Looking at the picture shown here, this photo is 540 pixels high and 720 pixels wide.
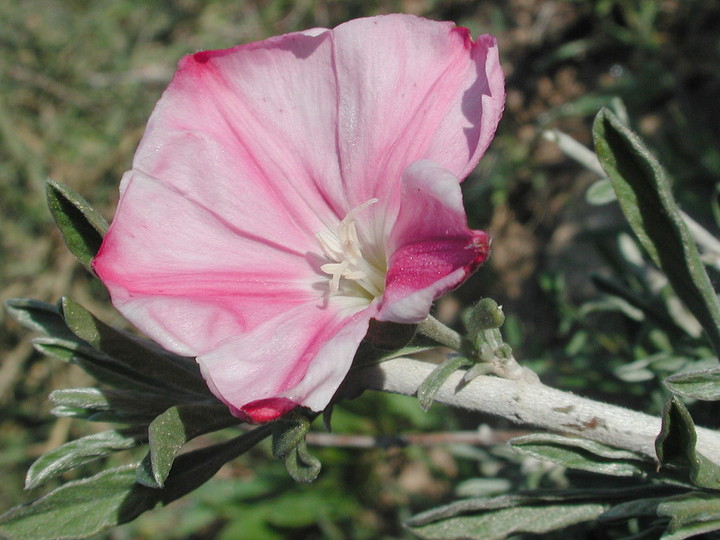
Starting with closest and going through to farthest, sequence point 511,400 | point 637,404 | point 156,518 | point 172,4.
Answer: point 511,400
point 637,404
point 156,518
point 172,4

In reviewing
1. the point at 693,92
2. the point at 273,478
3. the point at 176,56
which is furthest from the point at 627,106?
the point at 176,56

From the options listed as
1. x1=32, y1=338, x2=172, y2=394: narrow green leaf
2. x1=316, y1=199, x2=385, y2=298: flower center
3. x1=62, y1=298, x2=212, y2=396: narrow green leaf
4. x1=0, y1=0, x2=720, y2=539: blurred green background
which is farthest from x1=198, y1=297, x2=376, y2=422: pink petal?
x1=0, y1=0, x2=720, y2=539: blurred green background

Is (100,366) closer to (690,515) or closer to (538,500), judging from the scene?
(538,500)

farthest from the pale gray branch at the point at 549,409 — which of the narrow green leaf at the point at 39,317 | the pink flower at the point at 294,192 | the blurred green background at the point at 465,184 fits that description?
the blurred green background at the point at 465,184

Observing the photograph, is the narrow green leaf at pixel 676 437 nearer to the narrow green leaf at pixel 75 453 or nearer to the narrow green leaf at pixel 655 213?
the narrow green leaf at pixel 655 213

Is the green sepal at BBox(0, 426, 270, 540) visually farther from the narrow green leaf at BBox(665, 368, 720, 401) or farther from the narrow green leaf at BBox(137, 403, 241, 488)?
the narrow green leaf at BBox(665, 368, 720, 401)

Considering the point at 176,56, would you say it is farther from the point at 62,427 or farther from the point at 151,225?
the point at 151,225

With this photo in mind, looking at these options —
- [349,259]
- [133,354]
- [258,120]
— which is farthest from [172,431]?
[258,120]
